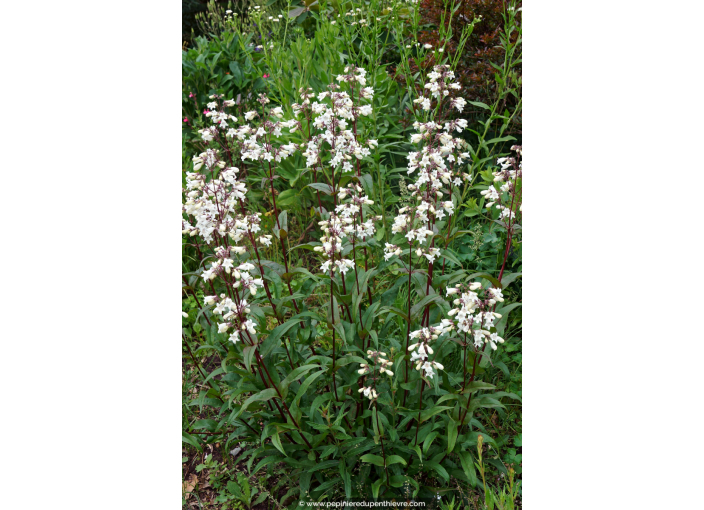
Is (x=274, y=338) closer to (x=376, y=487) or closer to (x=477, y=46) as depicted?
(x=376, y=487)

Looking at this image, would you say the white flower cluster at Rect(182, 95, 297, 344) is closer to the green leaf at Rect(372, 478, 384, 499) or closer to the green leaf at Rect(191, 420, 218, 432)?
the green leaf at Rect(191, 420, 218, 432)

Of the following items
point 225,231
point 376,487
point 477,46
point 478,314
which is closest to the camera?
point 478,314

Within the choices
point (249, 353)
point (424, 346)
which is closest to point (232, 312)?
point (249, 353)

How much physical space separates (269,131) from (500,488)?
2.02 m

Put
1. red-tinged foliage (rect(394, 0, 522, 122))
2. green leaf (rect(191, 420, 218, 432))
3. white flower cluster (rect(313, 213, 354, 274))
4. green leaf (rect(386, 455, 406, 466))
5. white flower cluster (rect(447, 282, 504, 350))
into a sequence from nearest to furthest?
white flower cluster (rect(447, 282, 504, 350)) < white flower cluster (rect(313, 213, 354, 274)) < green leaf (rect(386, 455, 406, 466)) < green leaf (rect(191, 420, 218, 432)) < red-tinged foliage (rect(394, 0, 522, 122))

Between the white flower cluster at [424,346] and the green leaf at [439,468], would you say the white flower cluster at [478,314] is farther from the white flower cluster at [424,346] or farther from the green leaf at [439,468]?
the green leaf at [439,468]

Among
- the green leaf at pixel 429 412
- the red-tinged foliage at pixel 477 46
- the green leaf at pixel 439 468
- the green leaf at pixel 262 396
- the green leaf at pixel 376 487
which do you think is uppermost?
the red-tinged foliage at pixel 477 46

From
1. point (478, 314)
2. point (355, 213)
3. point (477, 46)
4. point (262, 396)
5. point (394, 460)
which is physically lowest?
point (394, 460)

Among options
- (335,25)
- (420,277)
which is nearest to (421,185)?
(420,277)

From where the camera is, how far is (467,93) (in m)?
4.20

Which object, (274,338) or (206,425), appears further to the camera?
(206,425)

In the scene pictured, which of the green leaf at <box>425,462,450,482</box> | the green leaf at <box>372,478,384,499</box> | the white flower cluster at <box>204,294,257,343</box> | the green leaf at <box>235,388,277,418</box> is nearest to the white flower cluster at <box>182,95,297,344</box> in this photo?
the white flower cluster at <box>204,294,257,343</box>

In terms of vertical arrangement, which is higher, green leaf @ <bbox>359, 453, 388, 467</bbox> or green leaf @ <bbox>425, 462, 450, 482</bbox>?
green leaf @ <bbox>359, 453, 388, 467</bbox>

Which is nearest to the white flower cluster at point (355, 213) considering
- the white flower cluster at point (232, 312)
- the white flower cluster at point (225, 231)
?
the white flower cluster at point (225, 231)
